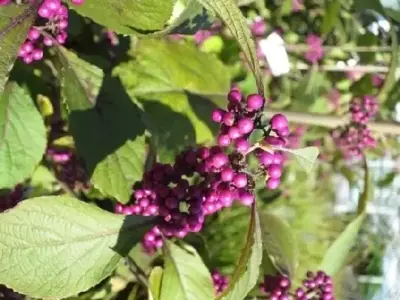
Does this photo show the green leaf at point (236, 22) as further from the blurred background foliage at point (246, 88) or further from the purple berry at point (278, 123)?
the blurred background foliage at point (246, 88)

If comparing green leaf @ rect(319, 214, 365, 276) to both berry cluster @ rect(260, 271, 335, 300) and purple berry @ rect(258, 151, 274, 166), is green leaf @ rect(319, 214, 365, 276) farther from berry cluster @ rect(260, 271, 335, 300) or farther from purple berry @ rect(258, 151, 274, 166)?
purple berry @ rect(258, 151, 274, 166)

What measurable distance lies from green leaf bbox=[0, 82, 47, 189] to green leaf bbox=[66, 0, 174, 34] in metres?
0.23

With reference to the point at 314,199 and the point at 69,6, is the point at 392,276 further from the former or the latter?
the point at 69,6

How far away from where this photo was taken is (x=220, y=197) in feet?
2.46

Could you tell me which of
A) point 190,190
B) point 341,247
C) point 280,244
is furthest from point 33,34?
point 341,247

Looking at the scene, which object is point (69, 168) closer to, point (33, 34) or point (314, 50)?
A: point (33, 34)

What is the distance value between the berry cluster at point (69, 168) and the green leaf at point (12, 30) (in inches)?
21.2

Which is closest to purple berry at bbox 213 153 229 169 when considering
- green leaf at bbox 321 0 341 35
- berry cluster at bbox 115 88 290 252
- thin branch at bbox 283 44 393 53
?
berry cluster at bbox 115 88 290 252

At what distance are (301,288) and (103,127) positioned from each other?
1.44ft

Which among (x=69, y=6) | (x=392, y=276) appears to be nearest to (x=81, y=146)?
(x=69, y=6)

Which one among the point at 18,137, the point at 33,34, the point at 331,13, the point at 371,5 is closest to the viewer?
the point at 33,34

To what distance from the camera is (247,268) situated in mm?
674

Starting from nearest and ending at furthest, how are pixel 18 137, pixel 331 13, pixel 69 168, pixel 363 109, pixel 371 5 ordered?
Answer: pixel 18 137
pixel 69 168
pixel 371 5
pixel 363 109
pixel 331 13

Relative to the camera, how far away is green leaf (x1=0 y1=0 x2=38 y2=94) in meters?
0.59
